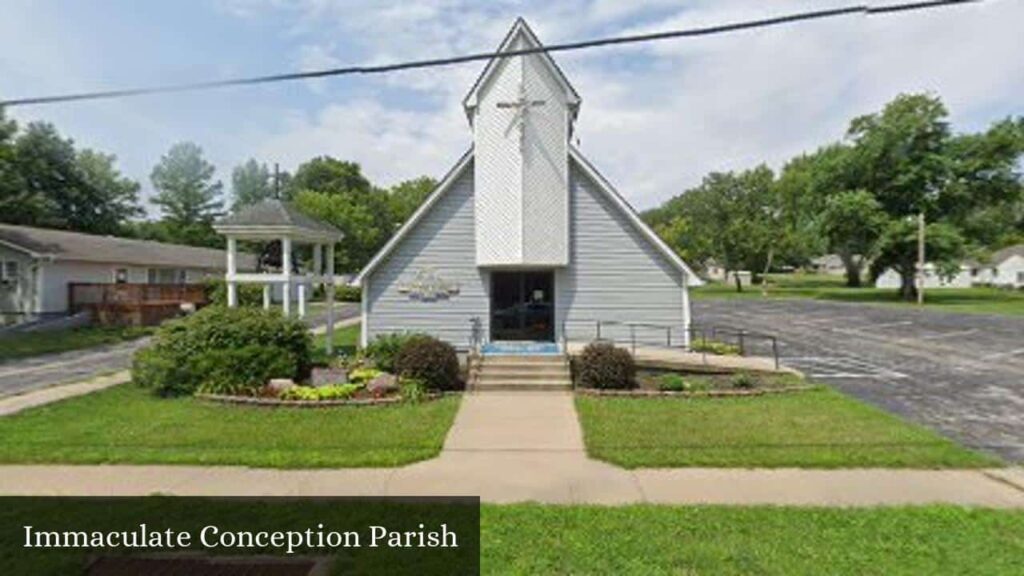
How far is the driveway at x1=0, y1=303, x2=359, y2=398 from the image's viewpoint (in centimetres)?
1686

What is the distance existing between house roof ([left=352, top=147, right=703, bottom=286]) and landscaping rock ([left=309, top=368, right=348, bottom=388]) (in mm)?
4408

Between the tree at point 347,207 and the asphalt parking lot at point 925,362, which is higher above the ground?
the tree at point 347,207

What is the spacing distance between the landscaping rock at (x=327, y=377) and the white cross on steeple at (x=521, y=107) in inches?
313

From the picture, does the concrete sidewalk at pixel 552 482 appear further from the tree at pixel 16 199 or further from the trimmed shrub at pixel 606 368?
the tree at pixel 16 199

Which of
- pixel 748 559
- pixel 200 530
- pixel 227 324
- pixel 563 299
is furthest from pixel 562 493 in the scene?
pixel 563 299

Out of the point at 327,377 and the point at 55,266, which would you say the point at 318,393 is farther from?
the point at 55,266

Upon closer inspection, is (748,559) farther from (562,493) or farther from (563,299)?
(563,299)

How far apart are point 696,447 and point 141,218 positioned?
252 feet

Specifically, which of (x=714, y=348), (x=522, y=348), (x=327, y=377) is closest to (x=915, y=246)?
(x=714, y=348)

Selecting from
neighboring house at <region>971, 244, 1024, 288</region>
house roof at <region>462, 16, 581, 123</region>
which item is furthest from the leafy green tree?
neighboring house at <region>971, 244, 1024, 288</region>

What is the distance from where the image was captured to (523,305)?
770 inches

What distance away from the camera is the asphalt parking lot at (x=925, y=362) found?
12.5m

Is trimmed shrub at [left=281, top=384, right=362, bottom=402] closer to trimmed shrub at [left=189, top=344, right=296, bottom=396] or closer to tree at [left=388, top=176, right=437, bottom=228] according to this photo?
trimmed shrub at [left=189, top=344, right=296, bottom=396]

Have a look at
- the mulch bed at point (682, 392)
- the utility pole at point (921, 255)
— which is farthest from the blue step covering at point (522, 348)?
the utility pole at point (921, 255)
